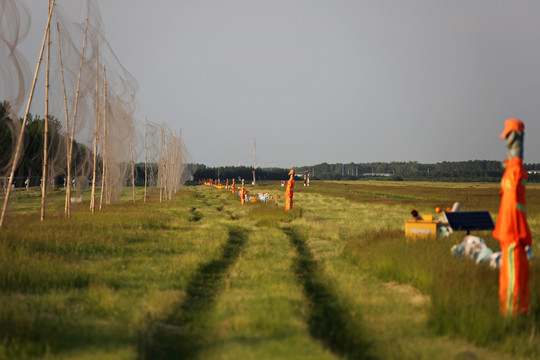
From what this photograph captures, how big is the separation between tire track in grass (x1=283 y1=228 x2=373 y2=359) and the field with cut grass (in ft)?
0.10

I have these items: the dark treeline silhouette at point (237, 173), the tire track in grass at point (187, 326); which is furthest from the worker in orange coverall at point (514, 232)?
the dark treeline silhouette at point (237, 173)

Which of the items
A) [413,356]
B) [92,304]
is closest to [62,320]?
[92,304]

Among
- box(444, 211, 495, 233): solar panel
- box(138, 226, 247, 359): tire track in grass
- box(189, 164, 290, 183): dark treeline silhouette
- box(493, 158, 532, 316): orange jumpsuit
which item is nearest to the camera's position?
box(138, 226, 247, 359): tire track in grass

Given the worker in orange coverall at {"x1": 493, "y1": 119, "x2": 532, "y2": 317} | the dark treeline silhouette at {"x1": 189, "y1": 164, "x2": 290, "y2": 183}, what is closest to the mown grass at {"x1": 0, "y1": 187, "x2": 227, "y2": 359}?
the worker in orange coverall at {"x1": 493, "y1": 119, "x2": 532, "y2": 317}

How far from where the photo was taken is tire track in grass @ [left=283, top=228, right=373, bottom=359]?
7008 mm

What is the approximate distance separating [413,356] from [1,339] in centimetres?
525

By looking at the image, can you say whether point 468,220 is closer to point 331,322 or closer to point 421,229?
point 421,229

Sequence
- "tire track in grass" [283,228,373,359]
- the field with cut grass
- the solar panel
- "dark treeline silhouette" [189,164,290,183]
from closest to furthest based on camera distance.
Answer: the field with cut grass → "tire track in grass" [283,228,373,359] → the solar panel → "dark treeline silhouette" [189,164,290,183]

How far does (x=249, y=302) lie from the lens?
8852 millimetres

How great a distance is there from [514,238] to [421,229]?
6.63m

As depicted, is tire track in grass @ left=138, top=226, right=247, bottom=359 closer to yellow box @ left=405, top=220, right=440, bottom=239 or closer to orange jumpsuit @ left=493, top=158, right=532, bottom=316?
orange jumpsuit @ left=493, top=158, right=532, bottom=316

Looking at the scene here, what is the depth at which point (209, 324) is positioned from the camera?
7.75 meters

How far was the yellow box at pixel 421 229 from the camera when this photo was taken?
13.8 metres

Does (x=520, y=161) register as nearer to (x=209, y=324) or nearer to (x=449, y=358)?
(x=449, y=358)
